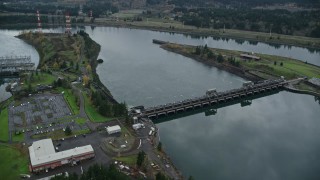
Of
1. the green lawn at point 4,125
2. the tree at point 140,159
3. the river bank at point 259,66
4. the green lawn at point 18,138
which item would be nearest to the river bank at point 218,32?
the river bank at point 259,66

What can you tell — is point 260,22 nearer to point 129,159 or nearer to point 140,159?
point 129,159

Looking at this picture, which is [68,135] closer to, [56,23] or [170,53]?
[170,53]

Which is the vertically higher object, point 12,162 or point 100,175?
point 100,175

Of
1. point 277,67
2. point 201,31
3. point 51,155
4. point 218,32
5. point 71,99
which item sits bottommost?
point 51,155

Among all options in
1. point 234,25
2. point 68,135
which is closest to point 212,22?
point 234,25

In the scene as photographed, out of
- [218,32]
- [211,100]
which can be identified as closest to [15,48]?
[211,100]

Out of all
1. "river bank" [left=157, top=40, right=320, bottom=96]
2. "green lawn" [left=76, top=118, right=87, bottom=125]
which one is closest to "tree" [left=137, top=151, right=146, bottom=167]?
"green lawn" [left=76, top=118, right=87, bottom=125]
